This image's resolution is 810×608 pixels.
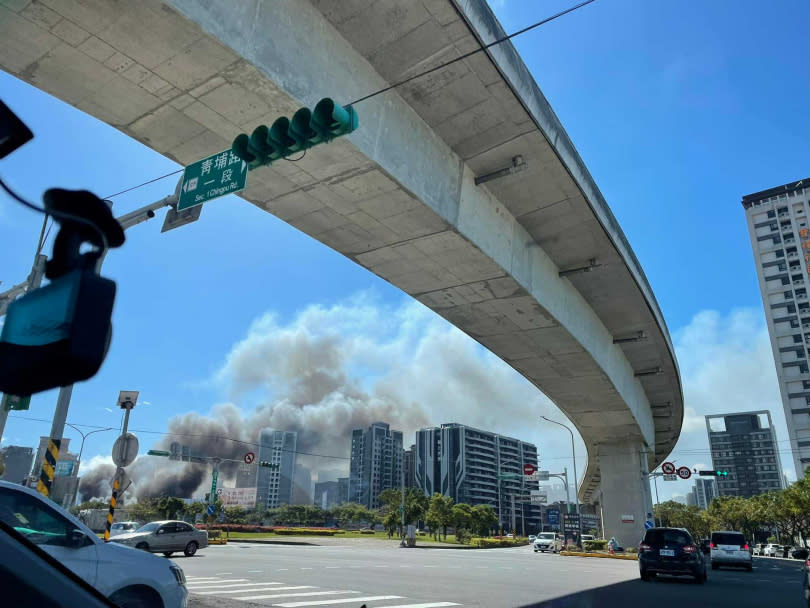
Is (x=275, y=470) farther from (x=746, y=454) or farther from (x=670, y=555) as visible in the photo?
A: (x=670, y=555)

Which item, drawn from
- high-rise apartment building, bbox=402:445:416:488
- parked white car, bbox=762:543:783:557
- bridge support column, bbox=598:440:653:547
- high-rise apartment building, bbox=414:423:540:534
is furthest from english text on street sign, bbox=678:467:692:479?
high-rise apartment building, bbox=402:445:416:488

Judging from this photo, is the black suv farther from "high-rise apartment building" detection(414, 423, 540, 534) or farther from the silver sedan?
"high-rise apartment building" detection(414, 423, 540, 534)

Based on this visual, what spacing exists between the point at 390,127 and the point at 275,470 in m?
173

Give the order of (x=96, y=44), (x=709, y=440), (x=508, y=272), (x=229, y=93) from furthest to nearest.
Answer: (x=709, y=440) < (x=508, y=272) < (x=229, y=93) < (x=96, y=44)

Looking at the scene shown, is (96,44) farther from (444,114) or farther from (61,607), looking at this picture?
(61,607)

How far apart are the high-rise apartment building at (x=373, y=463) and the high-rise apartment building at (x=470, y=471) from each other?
16.9 meters

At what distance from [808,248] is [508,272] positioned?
366ft

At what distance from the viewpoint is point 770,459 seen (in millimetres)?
153875

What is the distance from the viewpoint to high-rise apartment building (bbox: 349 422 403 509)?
173 metres

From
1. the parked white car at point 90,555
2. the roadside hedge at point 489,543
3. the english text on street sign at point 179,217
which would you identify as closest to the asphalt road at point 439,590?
the parked white car at point 90,555

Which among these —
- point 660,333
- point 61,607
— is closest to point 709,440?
point 660,333

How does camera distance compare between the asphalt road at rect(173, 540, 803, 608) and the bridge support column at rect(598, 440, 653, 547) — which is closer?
the asphalt road at rect(173, 540, 803, 608)

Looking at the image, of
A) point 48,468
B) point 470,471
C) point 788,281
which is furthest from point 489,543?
point 470,471

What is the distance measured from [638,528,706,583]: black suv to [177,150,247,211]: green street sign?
1413cm
